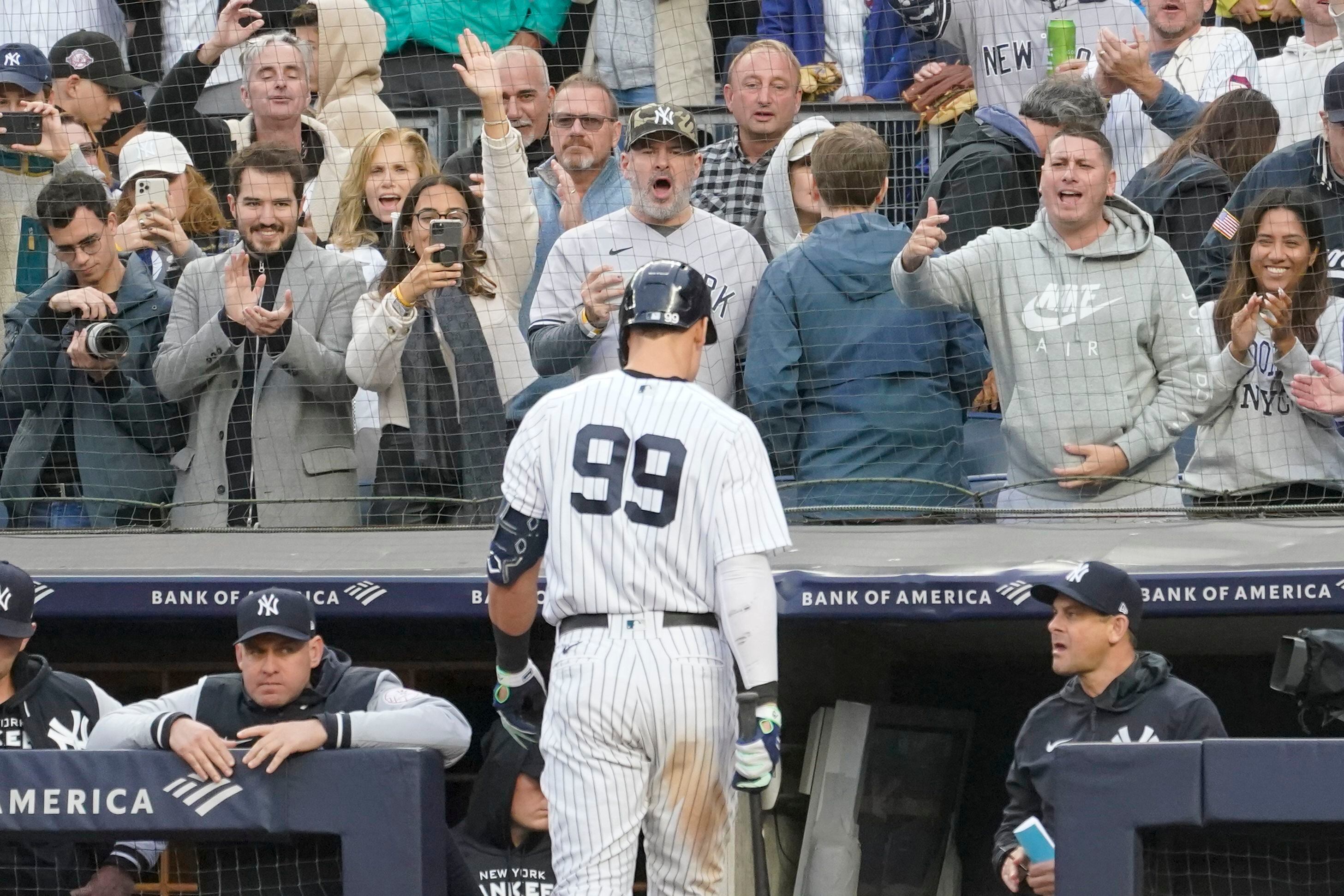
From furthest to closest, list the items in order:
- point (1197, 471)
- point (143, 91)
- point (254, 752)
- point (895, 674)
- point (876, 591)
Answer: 1. point (143, 91)
2. point (895, 674)
3. point (1197, 471)
4. point (876, 591)
5. point (254, 752)

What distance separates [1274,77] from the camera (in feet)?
21.7

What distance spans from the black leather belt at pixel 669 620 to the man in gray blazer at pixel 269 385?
2.23m

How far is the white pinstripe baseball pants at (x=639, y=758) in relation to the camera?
390cm

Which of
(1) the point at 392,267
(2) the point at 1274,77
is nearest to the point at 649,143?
(1) the point at 392,267

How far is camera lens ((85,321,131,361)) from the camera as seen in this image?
6.03 metres

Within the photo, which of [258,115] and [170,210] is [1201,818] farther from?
[258,115]

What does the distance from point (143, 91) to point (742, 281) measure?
2.95m

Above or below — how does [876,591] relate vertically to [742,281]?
below

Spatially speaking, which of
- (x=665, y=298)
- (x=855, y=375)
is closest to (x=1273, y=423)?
(x=855, y=375)

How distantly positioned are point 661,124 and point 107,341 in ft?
6.13

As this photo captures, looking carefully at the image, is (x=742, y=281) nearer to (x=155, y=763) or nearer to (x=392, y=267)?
(x=392, y=267)

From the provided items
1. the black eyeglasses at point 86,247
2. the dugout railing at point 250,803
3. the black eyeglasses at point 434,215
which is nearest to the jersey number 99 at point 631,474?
the dugout railing at point 250,803

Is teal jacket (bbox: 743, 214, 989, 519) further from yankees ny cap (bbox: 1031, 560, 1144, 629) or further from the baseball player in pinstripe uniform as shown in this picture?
the baseball player in pinstripe uniform

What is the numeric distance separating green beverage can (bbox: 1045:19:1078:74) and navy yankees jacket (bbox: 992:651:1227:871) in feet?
9.40
